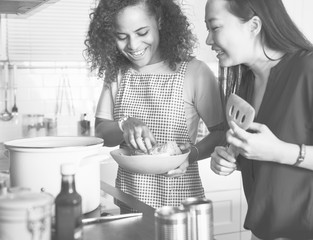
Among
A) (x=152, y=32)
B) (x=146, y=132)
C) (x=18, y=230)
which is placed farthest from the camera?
(x=152, y=32)

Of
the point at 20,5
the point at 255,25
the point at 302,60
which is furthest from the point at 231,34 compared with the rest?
the point at 20,5

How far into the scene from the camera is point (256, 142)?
132 cm

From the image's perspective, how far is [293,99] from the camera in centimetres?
144

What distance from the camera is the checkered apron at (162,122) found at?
192 centimetres

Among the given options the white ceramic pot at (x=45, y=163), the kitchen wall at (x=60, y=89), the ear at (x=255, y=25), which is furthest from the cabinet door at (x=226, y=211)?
the white ceramic pot at (x=45, y=163)

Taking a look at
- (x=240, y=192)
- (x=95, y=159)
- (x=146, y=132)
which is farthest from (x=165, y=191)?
(x=240, y=192)

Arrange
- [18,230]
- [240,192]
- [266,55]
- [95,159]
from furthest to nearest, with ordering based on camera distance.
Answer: [240,192] → [266,55] → [95,159] → [18,230]

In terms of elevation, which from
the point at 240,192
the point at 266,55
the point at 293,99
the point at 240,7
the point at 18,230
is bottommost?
the point at 240,192

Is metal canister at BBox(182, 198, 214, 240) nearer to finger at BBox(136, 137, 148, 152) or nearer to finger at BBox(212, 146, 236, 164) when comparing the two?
finger at BBox(212, 146, 236, 164)

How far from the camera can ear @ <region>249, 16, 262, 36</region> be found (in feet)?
4.99

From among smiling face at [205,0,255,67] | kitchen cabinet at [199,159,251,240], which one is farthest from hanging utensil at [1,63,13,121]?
smiling face at [205,0,255,67]

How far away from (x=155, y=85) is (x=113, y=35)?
0.26 meters

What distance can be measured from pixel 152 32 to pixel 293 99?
0.67 meters

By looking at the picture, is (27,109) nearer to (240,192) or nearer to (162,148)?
(240,192)
